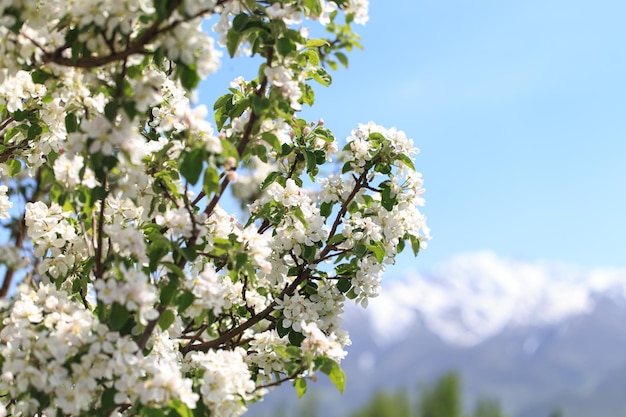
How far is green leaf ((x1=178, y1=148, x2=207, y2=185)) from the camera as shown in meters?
2.86

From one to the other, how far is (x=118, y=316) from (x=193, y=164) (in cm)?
68

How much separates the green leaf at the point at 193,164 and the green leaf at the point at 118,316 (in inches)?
23.1

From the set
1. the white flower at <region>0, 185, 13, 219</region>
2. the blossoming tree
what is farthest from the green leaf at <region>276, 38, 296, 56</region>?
the white flower at <region>0, 185, 13, 219</region>

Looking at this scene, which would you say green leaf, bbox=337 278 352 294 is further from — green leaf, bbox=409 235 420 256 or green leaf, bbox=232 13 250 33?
green leaf, bbox=232 13 250 33

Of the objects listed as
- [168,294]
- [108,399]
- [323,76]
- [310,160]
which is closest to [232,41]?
[323,76]

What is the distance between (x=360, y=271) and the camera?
14.3ft

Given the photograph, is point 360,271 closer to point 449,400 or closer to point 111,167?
point 111,167

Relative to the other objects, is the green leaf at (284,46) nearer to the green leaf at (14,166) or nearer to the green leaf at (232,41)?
the green leaf at (232,41)

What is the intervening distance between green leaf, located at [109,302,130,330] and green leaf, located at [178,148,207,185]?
1.93 ft

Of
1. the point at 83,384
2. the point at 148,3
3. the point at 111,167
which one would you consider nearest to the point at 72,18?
the point at 148,3

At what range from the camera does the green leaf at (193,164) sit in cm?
286

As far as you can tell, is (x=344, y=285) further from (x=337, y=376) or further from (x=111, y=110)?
(x=111, y=110)

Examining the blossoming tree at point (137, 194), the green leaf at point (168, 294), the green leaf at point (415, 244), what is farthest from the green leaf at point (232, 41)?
the green leaf at point (415, 244)

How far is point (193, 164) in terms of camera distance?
2867mm
